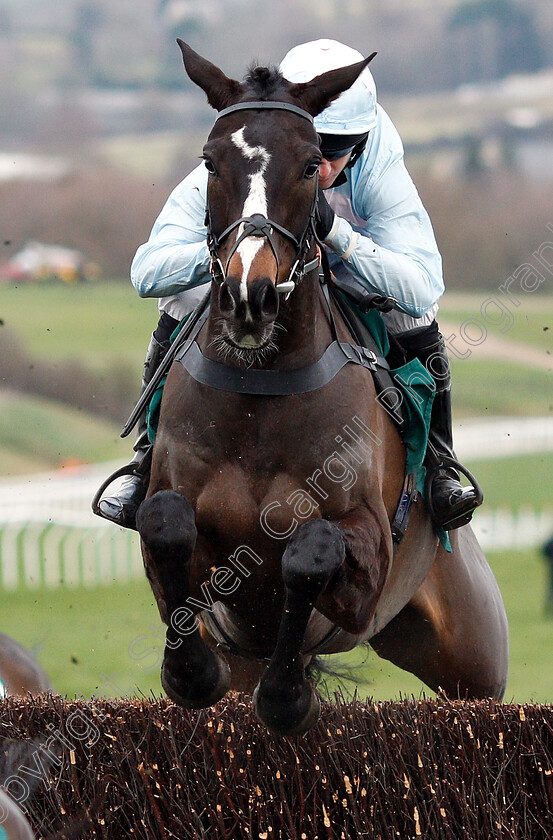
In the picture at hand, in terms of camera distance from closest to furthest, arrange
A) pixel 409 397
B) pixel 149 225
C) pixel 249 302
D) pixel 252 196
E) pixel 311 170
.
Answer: pixel 249 302
pixel 252 196
pixel 311 170
pixel 409 397
pixel 149 225

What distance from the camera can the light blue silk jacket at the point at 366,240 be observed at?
10.4 ft

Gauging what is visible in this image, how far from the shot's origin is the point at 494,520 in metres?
14.0

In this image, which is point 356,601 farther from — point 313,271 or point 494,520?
point 494,520

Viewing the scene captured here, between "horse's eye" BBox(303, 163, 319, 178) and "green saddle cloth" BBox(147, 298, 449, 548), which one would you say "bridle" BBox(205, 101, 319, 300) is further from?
"green saddle cloth" BBox(147, 298, 449, 548)

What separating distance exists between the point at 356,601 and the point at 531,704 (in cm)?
145

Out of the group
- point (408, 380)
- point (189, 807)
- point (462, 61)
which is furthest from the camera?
point (462, 61)

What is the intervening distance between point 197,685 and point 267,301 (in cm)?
112

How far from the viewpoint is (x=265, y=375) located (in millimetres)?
2988

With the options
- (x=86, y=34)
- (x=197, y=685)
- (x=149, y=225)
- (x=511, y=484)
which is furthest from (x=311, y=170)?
(x=86, y=34)

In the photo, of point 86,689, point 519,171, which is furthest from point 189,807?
point 519,171

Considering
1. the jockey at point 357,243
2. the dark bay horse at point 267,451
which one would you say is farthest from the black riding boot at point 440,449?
the dark bay horse at point 267,451

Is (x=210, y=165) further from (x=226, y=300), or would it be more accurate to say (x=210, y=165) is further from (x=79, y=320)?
(x=79, y=320)

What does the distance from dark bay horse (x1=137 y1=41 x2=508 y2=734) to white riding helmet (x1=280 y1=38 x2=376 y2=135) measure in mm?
328

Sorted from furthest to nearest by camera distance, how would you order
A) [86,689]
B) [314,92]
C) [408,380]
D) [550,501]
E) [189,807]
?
1. [550,501]
2. [86,689]
3. [189,807]
4. [408,380]
5. [314,92]
